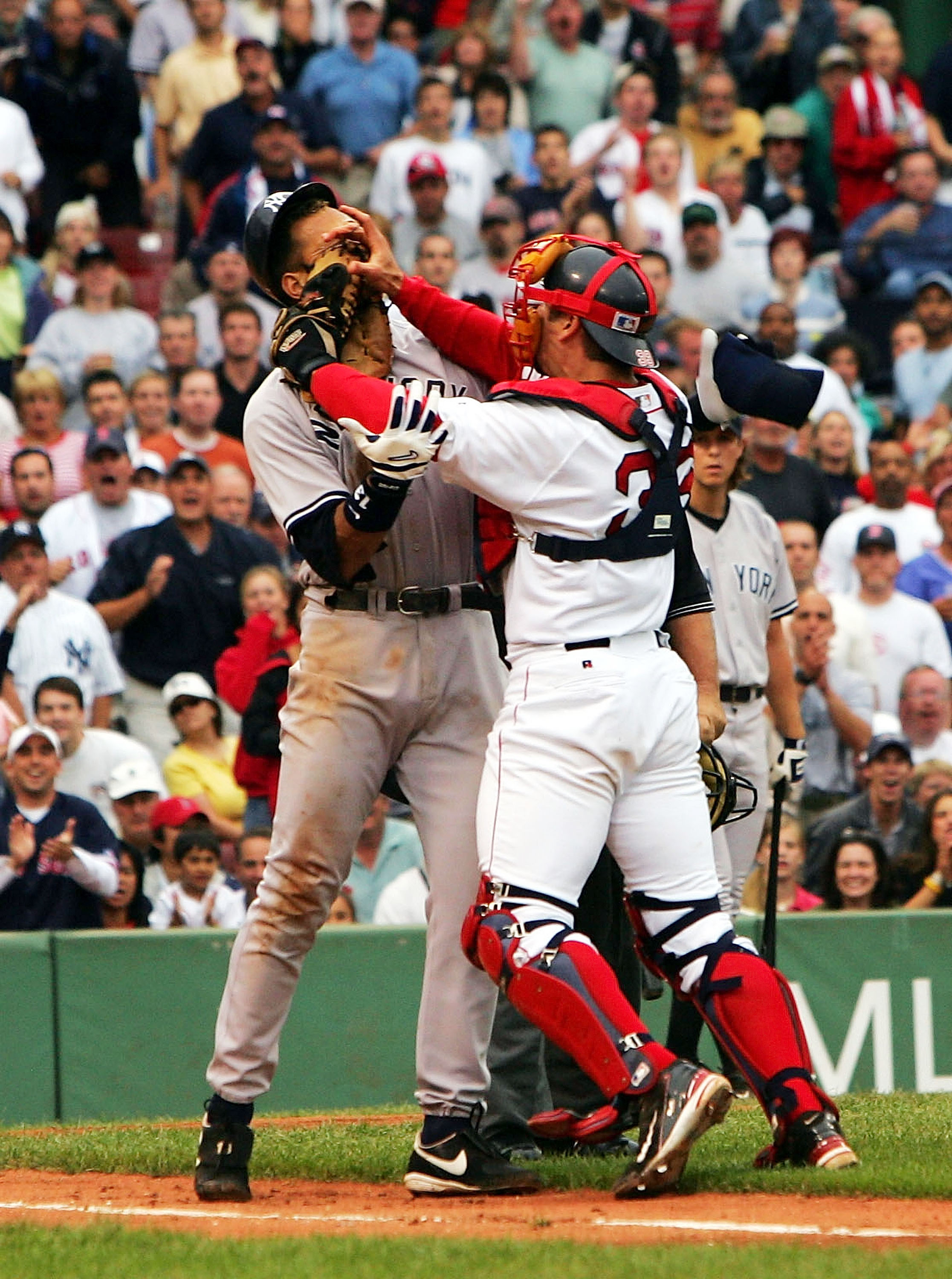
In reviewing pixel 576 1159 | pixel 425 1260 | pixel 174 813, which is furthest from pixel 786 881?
pixel 425 1260

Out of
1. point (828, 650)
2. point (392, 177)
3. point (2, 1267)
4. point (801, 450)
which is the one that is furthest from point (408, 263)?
point (2, 1267)

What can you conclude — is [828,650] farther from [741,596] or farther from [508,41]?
[508,41]

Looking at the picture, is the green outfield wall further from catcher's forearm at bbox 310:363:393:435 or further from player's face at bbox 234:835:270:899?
catcher's forearm at bbox 310:363:393:435

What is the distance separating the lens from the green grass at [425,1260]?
3.91m

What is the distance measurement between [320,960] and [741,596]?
8.07ft

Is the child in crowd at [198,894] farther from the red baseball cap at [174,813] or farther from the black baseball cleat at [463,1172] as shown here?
the black baseball cleat at [463,1172]

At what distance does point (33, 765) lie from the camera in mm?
8984

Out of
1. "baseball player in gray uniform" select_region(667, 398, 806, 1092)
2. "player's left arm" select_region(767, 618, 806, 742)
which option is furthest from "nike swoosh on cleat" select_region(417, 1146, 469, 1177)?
"player's left arm" select_region(767, 618, 806, 742)

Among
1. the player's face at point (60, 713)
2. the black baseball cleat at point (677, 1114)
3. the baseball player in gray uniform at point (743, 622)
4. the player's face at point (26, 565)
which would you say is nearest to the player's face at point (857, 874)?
the baseball player in gray uniform at point (743, 622)

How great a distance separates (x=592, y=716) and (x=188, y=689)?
18.9 ft

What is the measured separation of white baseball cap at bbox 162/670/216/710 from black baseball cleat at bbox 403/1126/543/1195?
5.43m

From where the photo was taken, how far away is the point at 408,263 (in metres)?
14.2

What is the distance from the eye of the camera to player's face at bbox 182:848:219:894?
9.22 m

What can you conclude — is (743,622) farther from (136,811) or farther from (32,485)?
(32,485)
